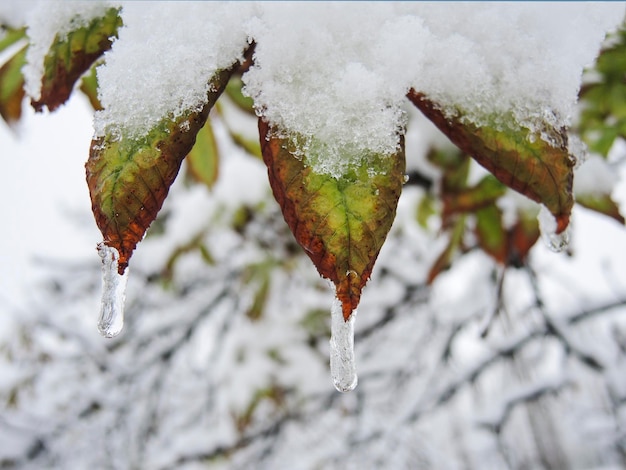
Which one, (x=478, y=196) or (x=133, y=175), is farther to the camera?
(x=478, y=196)

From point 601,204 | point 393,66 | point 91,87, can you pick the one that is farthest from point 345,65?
point 601,204

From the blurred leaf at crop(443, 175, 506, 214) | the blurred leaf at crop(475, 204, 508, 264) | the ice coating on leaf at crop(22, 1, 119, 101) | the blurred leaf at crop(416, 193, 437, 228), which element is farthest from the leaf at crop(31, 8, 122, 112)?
the blurred leaf at crop(416, 193, 437, 228)

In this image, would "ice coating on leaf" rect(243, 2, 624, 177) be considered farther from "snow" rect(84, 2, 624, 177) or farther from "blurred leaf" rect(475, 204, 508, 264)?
"blurred leaf" rect(475, 204, 508, 264)

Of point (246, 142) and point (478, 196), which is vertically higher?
point (246, 142)

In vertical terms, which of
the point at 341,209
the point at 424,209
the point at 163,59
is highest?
the point at 163,59

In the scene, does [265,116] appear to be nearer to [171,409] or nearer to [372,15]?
[372,15]

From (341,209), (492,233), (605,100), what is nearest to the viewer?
(341,209)

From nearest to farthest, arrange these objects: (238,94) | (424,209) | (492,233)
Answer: (238,94)
(492,233)
(424,209)

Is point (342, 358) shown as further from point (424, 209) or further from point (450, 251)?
point (424, 209)
